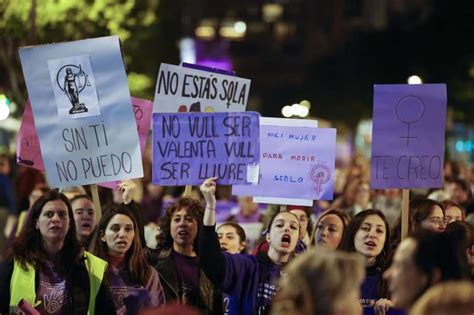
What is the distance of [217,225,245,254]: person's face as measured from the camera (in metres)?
10.4

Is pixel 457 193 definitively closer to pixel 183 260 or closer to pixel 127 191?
pixel 127 191

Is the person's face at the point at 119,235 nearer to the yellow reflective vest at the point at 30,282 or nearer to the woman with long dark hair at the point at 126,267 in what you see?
the woman with long dark hair at the point at 126,267

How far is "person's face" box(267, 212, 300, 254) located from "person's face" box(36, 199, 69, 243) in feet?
4.44

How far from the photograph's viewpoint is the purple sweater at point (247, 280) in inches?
332

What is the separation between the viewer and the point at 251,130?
8734 mm

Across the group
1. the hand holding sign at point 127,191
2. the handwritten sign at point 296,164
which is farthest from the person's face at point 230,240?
the hand holding sign at point 127,191

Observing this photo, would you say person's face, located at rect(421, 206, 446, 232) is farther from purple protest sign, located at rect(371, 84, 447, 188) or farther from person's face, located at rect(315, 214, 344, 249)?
person's face, located at rect(315, 214, 344, 249)

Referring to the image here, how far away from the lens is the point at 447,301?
5629 millimetres

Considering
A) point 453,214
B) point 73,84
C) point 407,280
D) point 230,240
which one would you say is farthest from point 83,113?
point 407,280

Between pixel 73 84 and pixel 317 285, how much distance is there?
4.44 metres

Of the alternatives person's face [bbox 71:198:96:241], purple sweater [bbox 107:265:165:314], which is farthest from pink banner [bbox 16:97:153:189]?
purple sweater [bbox 107:265:165:314]

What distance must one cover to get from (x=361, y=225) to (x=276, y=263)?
28.5 inches

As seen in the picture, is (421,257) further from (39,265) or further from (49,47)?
(49,47)

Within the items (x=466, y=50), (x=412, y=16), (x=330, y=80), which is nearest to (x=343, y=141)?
(x=330, y=80)
